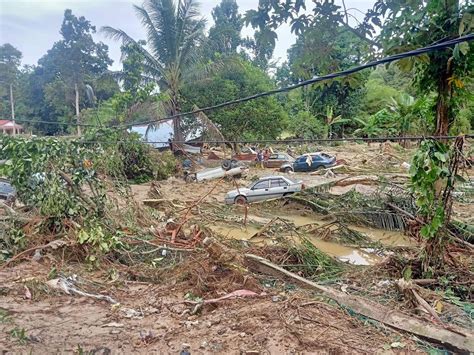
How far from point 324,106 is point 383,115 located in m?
8.68

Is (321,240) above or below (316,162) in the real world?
below

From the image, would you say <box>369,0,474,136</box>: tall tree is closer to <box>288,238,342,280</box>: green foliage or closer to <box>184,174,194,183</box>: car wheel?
<box>288,238,342,280</box>: green foliage

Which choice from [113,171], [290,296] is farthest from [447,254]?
[113,171]

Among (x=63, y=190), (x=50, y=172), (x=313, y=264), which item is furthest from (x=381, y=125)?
(x=50, y=172)

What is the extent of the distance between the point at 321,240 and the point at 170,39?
1415 cm

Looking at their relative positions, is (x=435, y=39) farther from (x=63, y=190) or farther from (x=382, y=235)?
(x=63, y=190)

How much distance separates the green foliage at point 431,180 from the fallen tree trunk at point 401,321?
185 cm

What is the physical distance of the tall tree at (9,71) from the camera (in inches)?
1704

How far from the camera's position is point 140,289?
22.4 feet

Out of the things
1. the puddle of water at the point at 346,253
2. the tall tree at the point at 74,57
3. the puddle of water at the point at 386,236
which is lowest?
the puddle of water at the point at 346,253

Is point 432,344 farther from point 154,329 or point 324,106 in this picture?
point 324,106

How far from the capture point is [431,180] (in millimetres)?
6027

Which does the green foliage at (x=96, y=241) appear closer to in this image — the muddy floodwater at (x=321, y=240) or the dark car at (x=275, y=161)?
the muddy floodwater at (x=321, y=240)

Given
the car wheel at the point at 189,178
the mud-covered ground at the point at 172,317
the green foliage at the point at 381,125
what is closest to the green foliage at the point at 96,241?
the mud-covered ground at the point at 172,317
